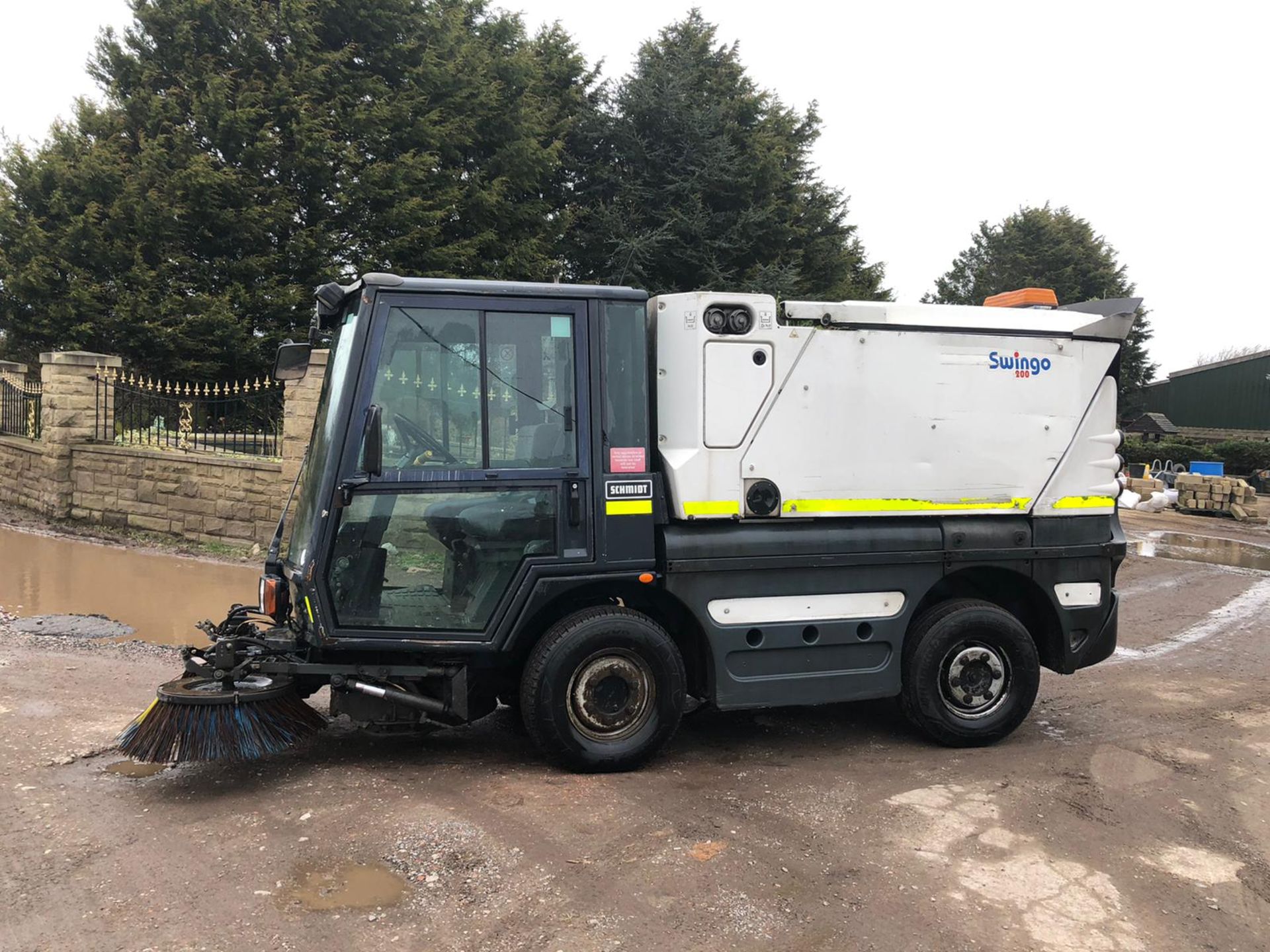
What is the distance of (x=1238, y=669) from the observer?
758cm

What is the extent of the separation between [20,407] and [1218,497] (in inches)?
982

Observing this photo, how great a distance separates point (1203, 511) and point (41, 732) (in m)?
24.1

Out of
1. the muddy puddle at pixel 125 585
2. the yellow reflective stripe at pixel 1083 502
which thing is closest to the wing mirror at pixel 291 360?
the muddy puddle at pixel 125 585

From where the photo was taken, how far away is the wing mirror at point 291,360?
5262mm

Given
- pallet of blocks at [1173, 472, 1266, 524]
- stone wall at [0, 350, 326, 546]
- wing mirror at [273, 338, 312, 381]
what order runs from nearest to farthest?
wing mirror at [273, 338, 312, 381], stone wall at [0, 350, 326, 546], pallet of blocks at [1173, 472, 1266, 524]

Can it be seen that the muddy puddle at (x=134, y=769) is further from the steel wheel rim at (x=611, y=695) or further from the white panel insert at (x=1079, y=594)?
the white panel insert at (x=1079, y=594)

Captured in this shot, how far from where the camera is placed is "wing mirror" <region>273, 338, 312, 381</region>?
5.26m

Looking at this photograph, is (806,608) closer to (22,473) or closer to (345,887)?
(345,887)

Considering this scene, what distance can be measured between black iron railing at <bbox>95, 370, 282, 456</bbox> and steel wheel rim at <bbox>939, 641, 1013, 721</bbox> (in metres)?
8.49

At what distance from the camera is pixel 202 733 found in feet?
13.4

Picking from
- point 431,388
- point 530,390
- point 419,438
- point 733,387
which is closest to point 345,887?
point 419,438

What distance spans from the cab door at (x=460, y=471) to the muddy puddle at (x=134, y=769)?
1.24 metres

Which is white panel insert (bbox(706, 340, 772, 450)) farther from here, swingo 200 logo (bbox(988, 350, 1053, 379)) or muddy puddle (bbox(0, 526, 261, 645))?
muddy puddle (bbox(0, 526, 261, 645))

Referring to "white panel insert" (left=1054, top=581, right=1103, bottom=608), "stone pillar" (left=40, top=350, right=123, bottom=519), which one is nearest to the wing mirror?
"white panel insert" (left=1054, top=581, right=1103, bottom=608)
